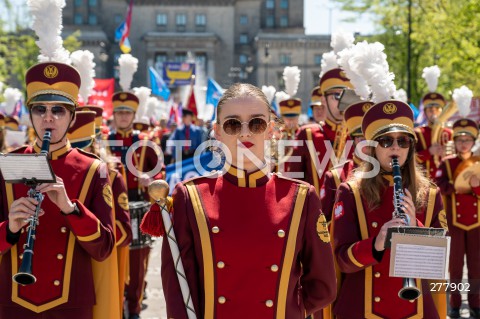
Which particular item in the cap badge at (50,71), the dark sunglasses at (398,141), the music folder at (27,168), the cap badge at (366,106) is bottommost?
→ the music folder at (27,168)

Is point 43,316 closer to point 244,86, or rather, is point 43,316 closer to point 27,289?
point 27,289

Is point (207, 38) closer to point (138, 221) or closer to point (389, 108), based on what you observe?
point (138, 221)

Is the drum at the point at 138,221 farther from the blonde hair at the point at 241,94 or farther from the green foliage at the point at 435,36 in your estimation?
the green foliage at the point at 435,36

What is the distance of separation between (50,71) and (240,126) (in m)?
1.66

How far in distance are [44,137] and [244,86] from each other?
1303 mm

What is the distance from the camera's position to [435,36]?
18.5m

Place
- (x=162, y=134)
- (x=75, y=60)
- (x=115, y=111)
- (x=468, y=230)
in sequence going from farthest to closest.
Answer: (x=162, y=134) → (x=115, y=111) → (x=468, y=230) → (x=75, y=60)

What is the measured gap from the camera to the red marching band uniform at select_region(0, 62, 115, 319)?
4148mm

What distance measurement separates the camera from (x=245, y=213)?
3281 millimetres

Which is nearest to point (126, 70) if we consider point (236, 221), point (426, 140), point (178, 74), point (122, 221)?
point (426, 140)

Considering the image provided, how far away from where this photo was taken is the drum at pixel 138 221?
8.16m

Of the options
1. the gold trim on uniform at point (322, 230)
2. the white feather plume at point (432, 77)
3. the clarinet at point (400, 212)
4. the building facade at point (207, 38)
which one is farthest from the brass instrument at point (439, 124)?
the building facade at point (207, 38)

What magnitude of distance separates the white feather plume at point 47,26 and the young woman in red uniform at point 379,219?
202 centimetres

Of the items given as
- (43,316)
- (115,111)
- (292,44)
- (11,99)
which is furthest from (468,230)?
A: (292,44)
